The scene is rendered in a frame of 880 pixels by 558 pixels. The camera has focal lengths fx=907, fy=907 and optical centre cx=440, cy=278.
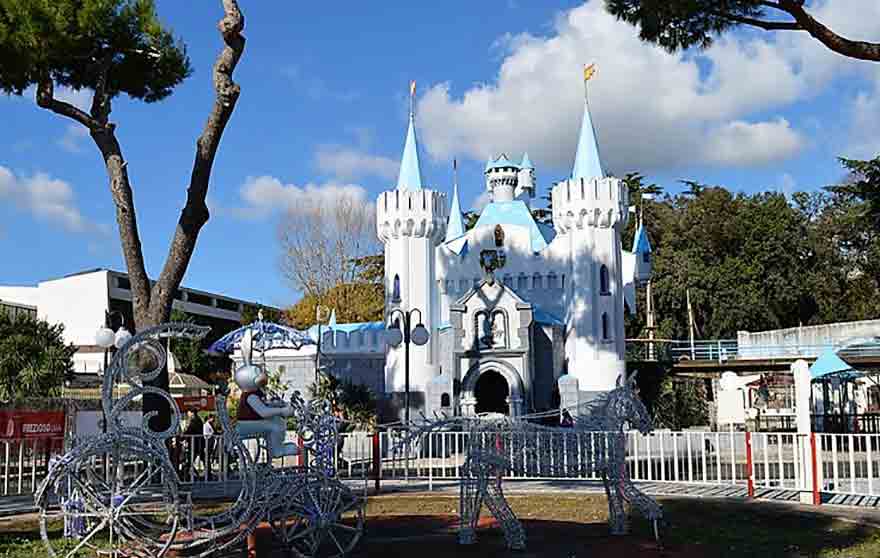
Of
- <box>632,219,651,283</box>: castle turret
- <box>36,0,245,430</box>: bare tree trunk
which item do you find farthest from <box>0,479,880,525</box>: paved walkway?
<box>632,219,651,283</box>: castle turret

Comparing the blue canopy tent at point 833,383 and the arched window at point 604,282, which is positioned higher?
the arched window at point 604,282

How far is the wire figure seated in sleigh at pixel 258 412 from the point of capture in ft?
26.9

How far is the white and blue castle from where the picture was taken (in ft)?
95.0

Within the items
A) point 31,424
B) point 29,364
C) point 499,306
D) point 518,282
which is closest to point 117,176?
point 31,424

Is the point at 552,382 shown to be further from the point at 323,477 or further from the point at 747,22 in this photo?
the point at 323,477

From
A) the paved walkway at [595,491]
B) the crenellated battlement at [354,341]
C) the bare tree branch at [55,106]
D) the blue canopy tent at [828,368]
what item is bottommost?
the paved walkway at [595,491]

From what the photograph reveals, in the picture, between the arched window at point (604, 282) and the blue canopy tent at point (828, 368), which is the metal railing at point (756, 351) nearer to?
the blue canopy tent at point (828, 368)

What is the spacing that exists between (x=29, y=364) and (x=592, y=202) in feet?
57.1

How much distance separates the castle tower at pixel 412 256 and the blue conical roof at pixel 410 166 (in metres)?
0.08

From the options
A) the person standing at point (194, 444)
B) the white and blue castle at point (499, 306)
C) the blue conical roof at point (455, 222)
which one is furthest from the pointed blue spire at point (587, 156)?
the person standing at point (194, 444)

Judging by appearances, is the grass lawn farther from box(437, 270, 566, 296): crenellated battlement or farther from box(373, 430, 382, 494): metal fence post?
box(437, 270, 566, 296): crenellated battlement

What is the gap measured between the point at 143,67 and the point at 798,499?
12.8 m

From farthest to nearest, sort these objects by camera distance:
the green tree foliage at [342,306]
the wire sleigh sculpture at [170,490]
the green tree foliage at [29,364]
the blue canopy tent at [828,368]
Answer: the green tree foliage at [342,306] → the blue canopy tent at [828,368] → the green tree foliage at [29,364] → the wire sleigh sculpture at [170,490]

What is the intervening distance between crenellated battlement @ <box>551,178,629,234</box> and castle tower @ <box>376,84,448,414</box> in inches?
168
